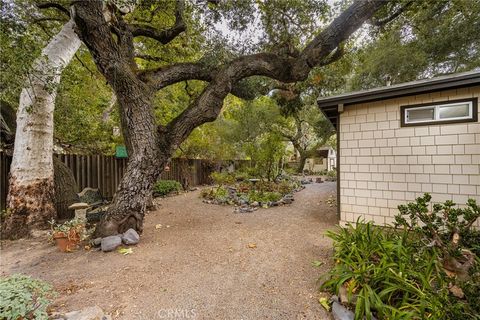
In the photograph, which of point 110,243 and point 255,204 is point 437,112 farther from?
point 110,243

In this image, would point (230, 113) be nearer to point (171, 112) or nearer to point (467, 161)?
point (171, 112)

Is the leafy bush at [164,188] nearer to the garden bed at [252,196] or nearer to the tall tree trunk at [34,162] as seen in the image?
the garden bed at [252,196]

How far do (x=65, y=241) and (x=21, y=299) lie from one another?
7.23ft

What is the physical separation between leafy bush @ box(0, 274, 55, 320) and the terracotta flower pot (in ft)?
6.07

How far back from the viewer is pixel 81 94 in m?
8.42

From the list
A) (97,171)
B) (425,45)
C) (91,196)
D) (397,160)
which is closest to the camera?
(397,160)

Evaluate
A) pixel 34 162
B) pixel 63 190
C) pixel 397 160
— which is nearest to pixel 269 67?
pixel 397 160

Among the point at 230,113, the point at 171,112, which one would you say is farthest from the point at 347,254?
the point at 230,113

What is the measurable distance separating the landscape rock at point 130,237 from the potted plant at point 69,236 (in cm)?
80

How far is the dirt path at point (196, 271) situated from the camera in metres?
2.18

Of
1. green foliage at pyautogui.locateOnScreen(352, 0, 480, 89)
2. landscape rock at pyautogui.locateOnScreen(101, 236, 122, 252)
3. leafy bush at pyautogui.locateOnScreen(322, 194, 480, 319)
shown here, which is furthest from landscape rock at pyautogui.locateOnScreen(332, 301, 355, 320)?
green foliage at pyautogui.locateOnScreen(352, 0, 480, 89)

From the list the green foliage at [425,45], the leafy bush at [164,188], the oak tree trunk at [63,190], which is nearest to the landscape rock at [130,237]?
the oak tree trunk at [63,190]

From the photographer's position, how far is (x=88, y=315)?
1.94 m

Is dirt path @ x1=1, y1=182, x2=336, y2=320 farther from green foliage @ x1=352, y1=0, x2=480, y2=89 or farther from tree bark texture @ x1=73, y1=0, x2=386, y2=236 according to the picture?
green foliage @ x1=352, y1=0, x2=480, y2=89
